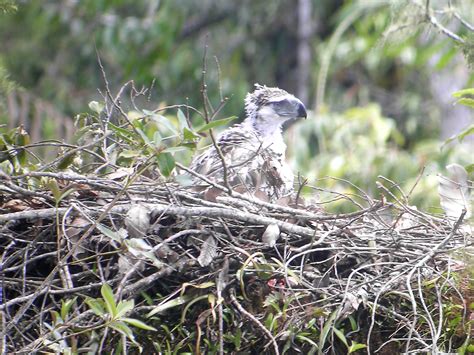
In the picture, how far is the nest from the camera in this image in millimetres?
3703

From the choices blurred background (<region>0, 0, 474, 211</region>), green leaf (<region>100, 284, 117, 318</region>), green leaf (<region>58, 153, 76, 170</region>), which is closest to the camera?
green leaf (<region>100, 284, 117, 318</region>)

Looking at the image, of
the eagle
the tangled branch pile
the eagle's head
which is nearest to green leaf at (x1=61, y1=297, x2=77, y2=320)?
the tangled branch pile

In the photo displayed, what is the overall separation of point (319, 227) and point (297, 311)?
1.46 feet

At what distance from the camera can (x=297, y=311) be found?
12.5 ft

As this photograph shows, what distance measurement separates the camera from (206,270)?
3883 millimetres

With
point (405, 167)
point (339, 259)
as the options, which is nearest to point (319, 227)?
point (339, 259)

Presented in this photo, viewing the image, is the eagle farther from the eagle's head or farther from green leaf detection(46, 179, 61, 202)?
green leaf detection(46, 179, 61, 202)

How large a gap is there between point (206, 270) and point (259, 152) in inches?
31.6

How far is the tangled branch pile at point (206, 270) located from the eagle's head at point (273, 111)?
196cm

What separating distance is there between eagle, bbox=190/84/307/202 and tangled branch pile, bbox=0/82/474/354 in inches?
15.7

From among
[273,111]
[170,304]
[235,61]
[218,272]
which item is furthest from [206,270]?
[235,61]

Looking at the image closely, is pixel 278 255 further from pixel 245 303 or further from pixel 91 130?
pixel 91 130

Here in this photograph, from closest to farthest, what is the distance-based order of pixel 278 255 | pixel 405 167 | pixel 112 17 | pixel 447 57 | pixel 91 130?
pixel 278 255, pixel 91 130, pixel 447 57, pixel 405 167, pixel 112 17

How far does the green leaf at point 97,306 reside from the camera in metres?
3.39
